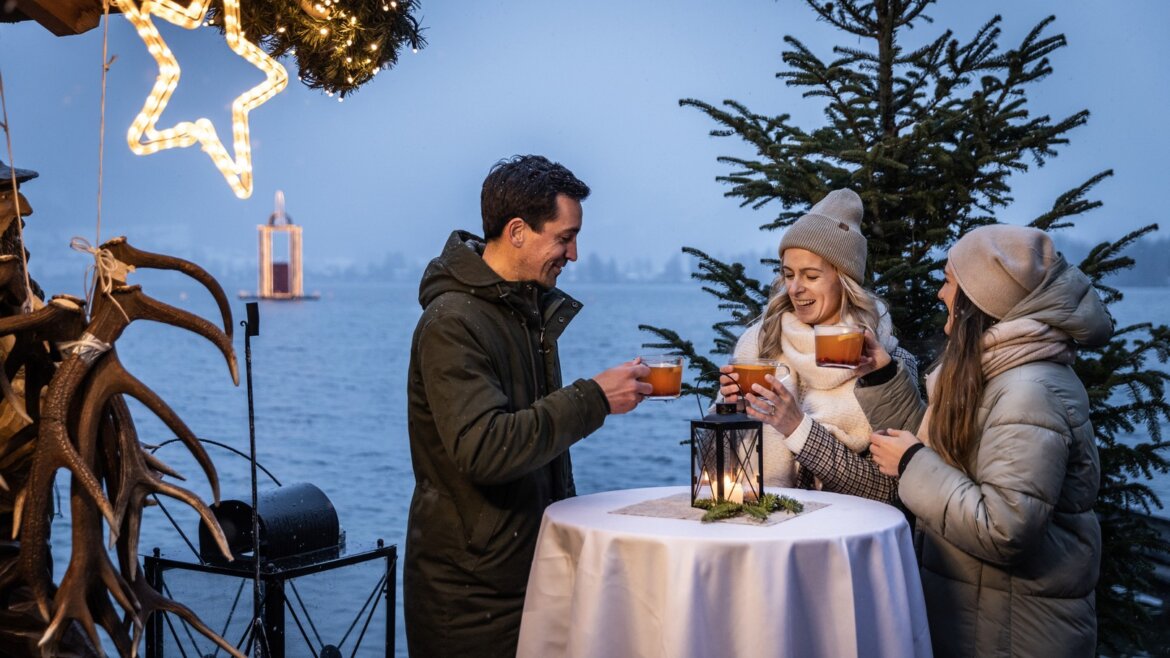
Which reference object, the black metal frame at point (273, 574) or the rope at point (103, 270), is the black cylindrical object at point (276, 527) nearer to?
the black metal frame at point (273, 574)

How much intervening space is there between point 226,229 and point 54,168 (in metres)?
7.77

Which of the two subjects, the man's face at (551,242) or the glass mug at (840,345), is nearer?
the man's face at (551,242)

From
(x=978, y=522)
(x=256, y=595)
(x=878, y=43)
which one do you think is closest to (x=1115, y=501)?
(x=878, y=43)

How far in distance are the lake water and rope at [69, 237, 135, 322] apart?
1.30 meters

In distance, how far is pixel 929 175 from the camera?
4.59m

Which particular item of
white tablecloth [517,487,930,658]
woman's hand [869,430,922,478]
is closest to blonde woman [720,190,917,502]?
woman's hand [869,430,922,478]

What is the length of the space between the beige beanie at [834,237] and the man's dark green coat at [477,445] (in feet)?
2.86

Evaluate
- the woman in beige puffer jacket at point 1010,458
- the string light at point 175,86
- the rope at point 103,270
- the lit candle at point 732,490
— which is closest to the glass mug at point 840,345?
the woman in beige puffer jacket at point 1010,458

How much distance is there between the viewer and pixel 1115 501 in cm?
447

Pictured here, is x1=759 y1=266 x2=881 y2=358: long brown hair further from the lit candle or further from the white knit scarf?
the lit candle

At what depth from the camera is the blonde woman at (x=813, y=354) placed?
3.12 m

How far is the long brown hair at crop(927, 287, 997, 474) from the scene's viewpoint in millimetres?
2561

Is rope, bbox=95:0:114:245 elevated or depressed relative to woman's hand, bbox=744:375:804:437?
elevated

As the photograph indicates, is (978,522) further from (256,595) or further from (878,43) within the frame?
(878,43)
